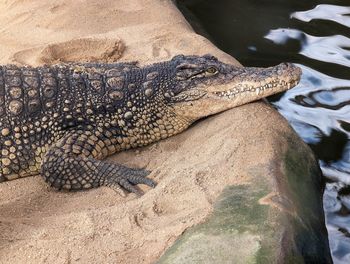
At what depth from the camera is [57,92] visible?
4.39m

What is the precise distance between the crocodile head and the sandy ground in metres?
0.11

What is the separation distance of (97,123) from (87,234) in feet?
4.06

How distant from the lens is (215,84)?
446cm

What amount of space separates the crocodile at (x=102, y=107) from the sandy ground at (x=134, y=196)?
115 millimetres

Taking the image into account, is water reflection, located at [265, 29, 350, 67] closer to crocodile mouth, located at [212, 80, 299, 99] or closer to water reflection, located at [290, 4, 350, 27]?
water reflection, located at [290, 4, 350, 27]

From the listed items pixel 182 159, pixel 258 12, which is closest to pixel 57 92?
pixel 182 159

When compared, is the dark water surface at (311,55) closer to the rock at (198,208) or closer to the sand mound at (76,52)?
the rock at (198,208)

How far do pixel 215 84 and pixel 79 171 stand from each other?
4.01 ft

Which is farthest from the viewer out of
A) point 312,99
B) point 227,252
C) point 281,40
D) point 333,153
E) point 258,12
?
point 258,12

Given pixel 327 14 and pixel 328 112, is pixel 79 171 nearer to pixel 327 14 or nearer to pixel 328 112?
pixel 328 112

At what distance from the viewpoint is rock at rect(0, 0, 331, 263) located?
3.03 meters

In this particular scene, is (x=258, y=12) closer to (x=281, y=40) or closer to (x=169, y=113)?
(x=281, y=40)

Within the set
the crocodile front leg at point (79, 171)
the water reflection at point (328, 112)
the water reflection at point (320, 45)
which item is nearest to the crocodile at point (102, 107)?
the crocodile front leg at point (79, 171)

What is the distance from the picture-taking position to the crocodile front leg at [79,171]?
411cm
